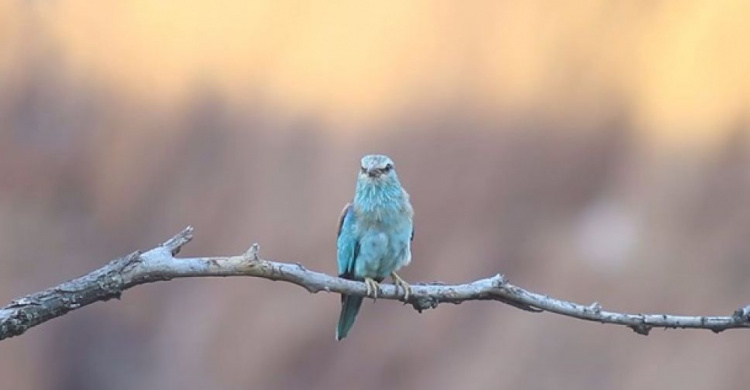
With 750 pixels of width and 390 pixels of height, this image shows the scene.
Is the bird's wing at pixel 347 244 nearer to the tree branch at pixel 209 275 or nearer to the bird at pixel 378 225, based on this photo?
the bird at pixel 378 225

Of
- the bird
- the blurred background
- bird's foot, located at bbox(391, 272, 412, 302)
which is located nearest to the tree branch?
bird's foot, located at bbox(391, 272, 412, 302)

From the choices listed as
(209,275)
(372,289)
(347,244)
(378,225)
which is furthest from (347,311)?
(209,275)

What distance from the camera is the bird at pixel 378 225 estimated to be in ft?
9.75

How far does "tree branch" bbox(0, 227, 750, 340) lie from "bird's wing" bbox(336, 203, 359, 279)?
63 centimetres

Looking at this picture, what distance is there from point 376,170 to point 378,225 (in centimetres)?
20

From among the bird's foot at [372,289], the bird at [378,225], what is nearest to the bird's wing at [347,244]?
the bird at [378,225]

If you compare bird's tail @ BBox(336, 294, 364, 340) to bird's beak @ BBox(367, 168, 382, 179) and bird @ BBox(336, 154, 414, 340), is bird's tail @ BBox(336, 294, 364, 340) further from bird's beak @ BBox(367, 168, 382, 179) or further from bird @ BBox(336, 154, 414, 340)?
bird's beak @ BBox(367, 168, 382, 179)

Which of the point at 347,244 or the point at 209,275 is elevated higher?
the point at 347,244

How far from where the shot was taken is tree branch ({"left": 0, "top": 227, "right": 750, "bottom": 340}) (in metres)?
1.92

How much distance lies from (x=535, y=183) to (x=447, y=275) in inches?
27.9

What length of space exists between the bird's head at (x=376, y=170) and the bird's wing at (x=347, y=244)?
0.53ft

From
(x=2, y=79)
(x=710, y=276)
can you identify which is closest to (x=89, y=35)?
(x=2, y=79)

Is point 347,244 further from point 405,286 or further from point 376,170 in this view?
point 405,286

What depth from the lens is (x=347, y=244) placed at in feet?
10.1
